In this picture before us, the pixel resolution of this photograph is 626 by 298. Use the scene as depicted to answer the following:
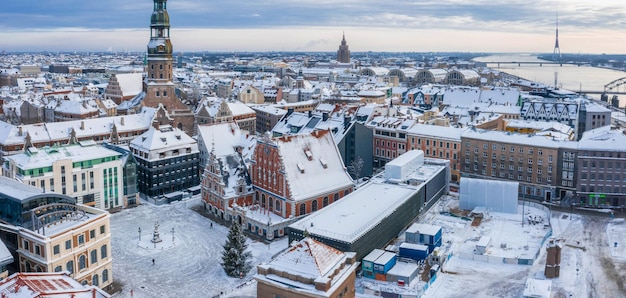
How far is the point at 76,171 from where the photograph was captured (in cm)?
6694

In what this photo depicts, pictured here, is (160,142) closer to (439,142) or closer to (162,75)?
(162,75)

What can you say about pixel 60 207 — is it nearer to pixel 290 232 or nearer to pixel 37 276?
pixel 37 276

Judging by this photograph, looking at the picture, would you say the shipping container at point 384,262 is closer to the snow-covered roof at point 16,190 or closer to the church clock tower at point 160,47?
the snow-covered roof at point 16,190

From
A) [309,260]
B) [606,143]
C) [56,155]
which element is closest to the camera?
[309,260]

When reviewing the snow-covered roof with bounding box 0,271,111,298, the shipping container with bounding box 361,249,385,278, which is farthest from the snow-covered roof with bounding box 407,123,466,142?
the snow-covered roof with bounding box 0,271,111,298

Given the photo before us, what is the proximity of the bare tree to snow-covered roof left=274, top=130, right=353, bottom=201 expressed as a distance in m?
10.8

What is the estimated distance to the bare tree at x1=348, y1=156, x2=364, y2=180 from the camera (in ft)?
268

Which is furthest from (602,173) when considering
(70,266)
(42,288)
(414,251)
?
(42,288)

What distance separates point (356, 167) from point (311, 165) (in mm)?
15347

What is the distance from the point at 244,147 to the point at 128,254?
26.1 m

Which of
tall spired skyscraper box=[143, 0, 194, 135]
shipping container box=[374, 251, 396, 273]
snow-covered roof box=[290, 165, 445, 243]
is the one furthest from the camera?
tall spired skyscraper box=[143, 0, 194, 135]

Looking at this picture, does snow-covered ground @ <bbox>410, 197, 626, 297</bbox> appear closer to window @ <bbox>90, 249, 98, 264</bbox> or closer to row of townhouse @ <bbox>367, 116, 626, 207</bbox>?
row of townhouse @ <bbox>367, 116, 626, 207</bbox>

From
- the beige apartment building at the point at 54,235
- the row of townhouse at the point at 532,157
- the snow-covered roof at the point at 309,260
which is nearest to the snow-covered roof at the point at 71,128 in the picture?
the beige apartment building at the point at 54,235

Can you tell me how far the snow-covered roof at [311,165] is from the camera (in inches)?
2574
